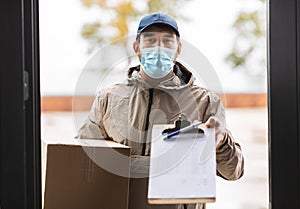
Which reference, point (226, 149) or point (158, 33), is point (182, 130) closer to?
point (226, 149)

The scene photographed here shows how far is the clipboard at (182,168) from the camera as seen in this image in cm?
115

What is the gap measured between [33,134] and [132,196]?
330mm

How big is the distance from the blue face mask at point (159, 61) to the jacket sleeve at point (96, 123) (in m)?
0.16

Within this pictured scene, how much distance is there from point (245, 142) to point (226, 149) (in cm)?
6

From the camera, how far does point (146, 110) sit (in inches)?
48.9

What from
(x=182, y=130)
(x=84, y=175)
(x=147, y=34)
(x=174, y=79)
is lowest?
(x=84, y=175)

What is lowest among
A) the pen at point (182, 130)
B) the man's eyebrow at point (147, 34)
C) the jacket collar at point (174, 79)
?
the pen at point (182, 130)

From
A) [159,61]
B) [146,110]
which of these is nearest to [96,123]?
[146,110]

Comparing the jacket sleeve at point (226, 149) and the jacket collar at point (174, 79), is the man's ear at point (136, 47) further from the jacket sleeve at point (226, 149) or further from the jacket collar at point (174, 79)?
the jacket sleeve at point (226, 149)

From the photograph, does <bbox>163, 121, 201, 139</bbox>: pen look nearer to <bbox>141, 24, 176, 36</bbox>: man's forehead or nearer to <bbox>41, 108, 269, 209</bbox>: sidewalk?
<bbox>41, 108, 269, 209</bbox>: sidewalk

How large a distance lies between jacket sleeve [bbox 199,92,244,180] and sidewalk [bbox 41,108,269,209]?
1 centimetres

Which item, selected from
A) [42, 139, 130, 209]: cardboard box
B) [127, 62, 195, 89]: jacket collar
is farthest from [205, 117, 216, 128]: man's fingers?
[42, 139, 130, 209]: cardboard box

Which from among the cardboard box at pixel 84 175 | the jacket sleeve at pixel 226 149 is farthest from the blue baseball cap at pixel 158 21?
the cardboard box at pixel 84 175
